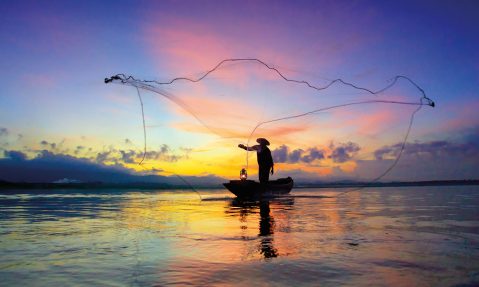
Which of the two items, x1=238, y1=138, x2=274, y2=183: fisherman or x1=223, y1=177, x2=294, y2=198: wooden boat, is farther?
x1=238, y1=138, x2=274, y2=183: fisherman

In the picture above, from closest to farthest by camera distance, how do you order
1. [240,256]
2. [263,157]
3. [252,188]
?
[240,256] < [252,188] < [263,157]

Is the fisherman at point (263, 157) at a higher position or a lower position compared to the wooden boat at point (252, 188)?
higher

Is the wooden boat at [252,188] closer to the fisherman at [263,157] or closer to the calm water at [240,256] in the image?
the fisherman at [263,157]

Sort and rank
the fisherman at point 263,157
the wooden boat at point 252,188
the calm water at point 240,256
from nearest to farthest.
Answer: the calm water at point 240,256 → the wooden boat at point 252,188 → the fisherman at point 263,157

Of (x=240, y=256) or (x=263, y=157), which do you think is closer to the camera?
(x=240, y=256)

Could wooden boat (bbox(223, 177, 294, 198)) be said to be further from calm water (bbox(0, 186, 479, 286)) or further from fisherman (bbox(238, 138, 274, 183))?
calm water (bbox(0, 186, 479, 286))

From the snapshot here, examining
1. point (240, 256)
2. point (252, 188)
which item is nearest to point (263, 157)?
point (252, 188)

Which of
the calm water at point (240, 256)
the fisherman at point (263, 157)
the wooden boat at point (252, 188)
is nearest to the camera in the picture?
the calm water at point (240, 256)

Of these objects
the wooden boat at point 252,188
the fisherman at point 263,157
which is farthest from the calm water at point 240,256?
the fisherman at point 263,157

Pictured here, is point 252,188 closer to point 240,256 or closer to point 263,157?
point 263,157

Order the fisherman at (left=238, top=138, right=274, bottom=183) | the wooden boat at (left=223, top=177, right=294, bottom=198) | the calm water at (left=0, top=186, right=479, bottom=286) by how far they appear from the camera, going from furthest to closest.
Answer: the fisherman at (left=238, top=138, right=274, bottom=183) < the wooden boat at (left=223, top=177, right=294, bottom=198) < the calm water at (left=0, top=186, right=479, bottom=286)

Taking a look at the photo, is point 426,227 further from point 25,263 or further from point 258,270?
point 25,263

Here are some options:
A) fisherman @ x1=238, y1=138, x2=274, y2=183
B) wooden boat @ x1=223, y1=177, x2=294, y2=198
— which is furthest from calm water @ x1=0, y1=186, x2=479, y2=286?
A: fisherman @ x1=238, y1=138, x2=274, y2=183

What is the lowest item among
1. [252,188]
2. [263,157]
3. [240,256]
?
[240,256]
